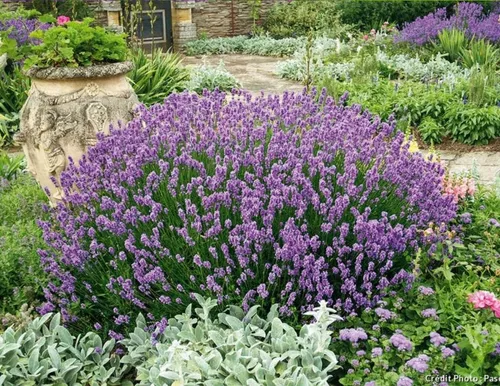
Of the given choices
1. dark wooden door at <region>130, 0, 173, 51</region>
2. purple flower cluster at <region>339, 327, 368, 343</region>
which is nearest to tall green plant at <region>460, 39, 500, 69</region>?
purple flower cluster at <region>339, 327, 368, 343</region>

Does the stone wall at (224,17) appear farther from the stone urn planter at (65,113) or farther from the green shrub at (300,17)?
the stone urn planter at (65,113)

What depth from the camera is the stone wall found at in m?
15.9

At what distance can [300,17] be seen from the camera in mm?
15594

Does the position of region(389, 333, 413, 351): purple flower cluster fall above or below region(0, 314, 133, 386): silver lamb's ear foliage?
above

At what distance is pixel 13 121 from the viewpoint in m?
7.26

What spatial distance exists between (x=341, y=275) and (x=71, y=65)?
2.69 metres

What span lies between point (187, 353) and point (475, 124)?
5.25 meters

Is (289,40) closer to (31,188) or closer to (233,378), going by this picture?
(31,188)

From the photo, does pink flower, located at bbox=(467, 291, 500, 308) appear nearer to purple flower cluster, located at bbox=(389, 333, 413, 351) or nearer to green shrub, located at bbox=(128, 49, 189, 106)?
purple flower cluster, located at bbox=(389, 333, 413, 351)

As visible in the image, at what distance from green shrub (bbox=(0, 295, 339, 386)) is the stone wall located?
13.8m

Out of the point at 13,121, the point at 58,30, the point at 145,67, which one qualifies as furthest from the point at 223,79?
the point at 58,30

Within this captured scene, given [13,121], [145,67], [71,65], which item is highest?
[71,65]

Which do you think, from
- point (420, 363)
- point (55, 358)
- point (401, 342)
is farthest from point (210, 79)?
point (420, 363)

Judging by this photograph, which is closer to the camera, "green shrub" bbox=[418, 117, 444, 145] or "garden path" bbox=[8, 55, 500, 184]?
"garden path" bbox=[8, 55, 500, 184]
